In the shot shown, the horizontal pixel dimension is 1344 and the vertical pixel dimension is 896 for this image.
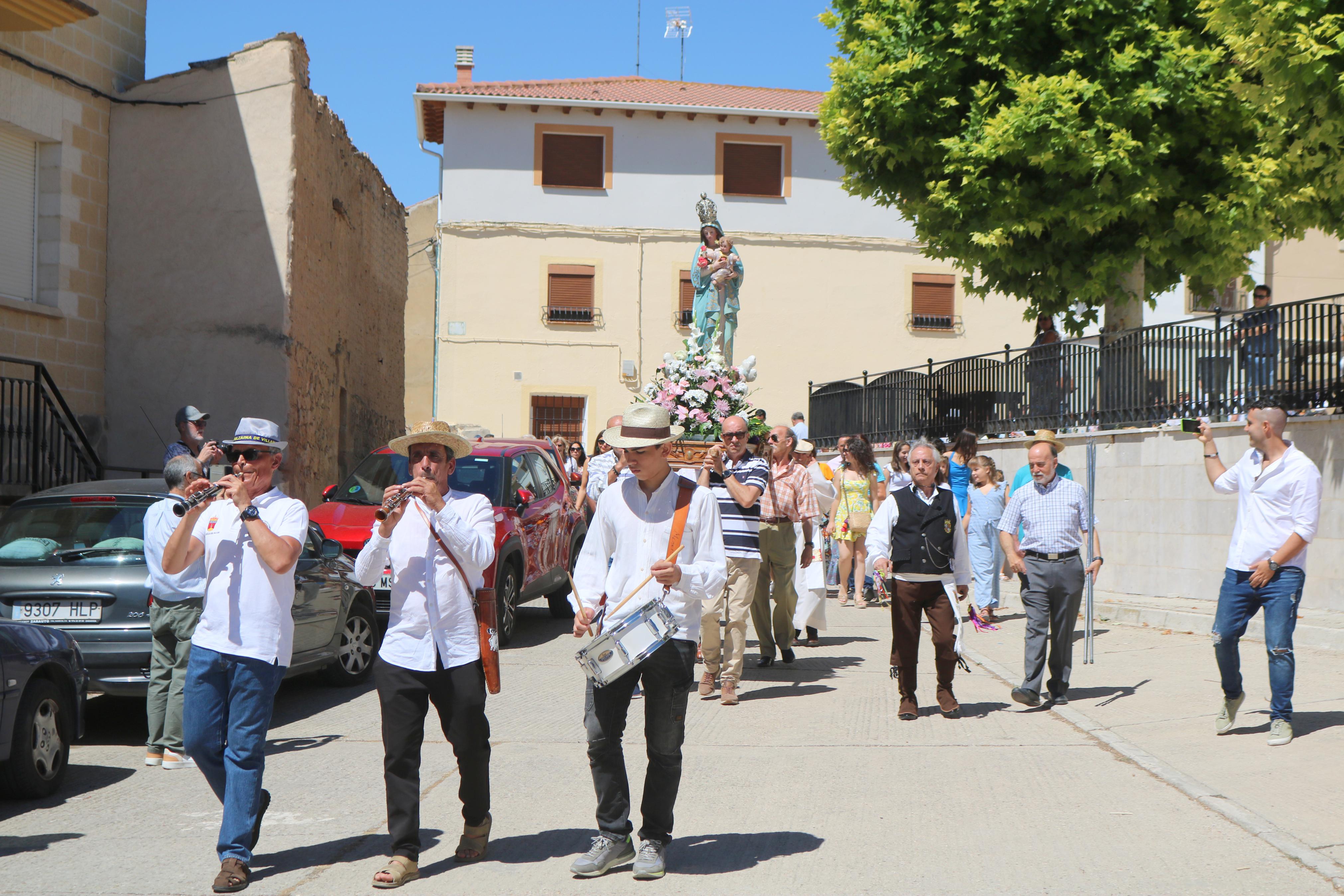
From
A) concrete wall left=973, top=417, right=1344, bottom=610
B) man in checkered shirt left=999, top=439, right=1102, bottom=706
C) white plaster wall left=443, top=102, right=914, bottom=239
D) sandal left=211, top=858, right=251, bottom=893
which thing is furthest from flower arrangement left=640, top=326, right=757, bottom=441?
white plaster wall left=443, top=102, right=914, bottom=239

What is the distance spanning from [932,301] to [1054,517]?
79.0 ft

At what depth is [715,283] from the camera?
16.4 metres

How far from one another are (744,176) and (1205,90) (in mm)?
14668

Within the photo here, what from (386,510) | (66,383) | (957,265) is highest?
(957,265)

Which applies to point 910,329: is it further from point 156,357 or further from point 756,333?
point 156,357

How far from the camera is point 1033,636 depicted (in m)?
8.81

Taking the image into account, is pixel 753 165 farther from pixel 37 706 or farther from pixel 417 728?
pixel 417 728

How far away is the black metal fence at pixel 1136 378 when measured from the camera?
11.7 metres

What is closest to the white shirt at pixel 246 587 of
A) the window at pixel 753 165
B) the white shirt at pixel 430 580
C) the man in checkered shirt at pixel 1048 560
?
the white shirt at pixel 430 580

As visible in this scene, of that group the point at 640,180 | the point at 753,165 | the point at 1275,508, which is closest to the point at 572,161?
the point at 640,180

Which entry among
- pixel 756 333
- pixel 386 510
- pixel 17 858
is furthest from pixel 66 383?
pixel 756 333

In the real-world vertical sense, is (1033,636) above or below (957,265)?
below

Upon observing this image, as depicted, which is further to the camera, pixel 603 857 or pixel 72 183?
pixel 72 183

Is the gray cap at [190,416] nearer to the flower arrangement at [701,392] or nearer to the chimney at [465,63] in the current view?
the flower arrangement at [701,392]
